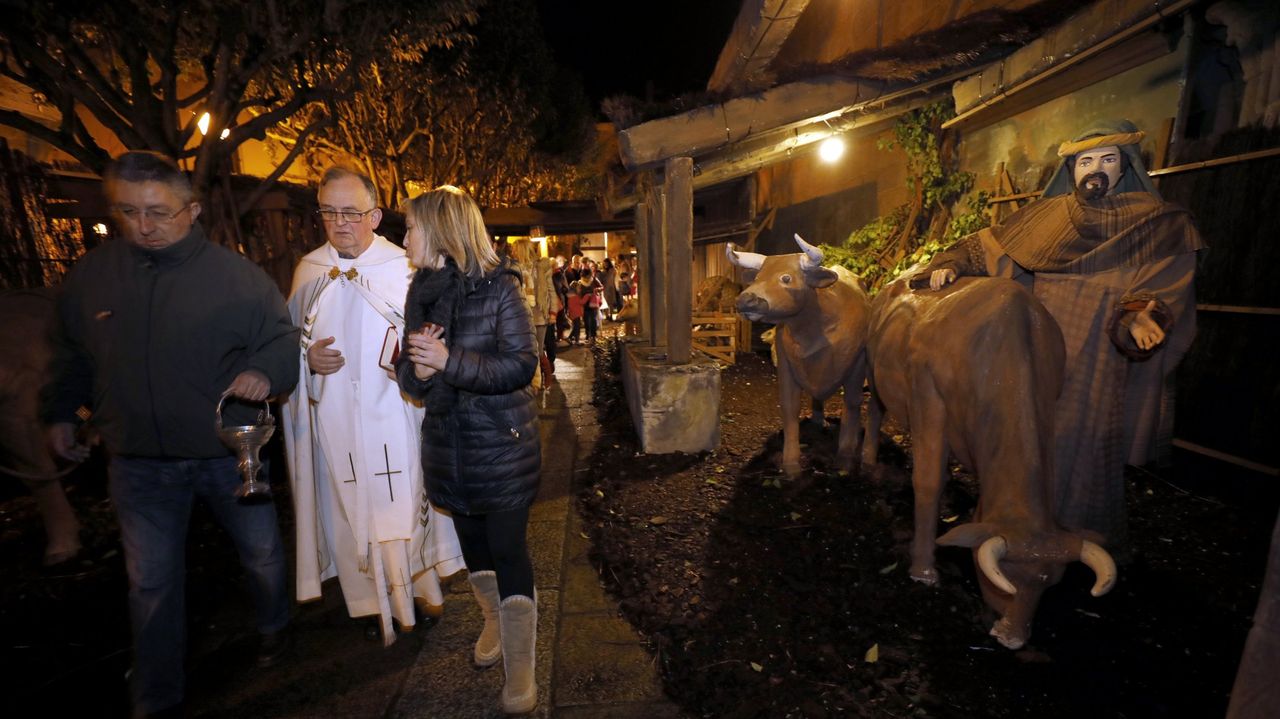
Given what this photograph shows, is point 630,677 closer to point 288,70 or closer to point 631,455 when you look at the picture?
point 631,455

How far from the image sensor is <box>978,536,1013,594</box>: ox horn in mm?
2248

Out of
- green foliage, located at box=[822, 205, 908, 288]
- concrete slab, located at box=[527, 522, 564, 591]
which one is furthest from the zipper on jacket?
green foliage, located at box=[822, 205, 908, 288]

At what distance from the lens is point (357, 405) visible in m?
2.62

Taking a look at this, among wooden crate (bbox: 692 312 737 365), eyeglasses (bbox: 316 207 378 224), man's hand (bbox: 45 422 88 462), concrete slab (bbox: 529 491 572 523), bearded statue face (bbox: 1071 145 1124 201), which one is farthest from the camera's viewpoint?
wooden crate (bbox: 692 312 737 365)

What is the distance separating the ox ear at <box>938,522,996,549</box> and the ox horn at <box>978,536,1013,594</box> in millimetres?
23

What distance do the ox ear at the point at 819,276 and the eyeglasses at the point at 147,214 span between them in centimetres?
412

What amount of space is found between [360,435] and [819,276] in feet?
12.0

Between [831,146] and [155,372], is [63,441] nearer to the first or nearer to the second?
[155,372]

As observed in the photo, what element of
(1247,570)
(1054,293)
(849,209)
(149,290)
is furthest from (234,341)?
(849,209)

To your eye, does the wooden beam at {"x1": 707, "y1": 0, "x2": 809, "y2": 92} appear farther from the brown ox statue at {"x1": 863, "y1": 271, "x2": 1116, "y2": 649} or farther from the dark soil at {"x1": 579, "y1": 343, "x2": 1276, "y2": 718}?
the dark soil at {"x1": 579, "y1": 343, "x2": 1276, "y2": 718}

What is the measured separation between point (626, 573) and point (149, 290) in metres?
2.92

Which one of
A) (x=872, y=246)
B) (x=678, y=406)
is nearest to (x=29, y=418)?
(x=678, y=406)

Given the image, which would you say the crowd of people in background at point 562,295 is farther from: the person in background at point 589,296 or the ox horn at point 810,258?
the ox horn at point 810,258

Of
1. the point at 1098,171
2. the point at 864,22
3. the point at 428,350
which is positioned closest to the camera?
the point at 428,350
